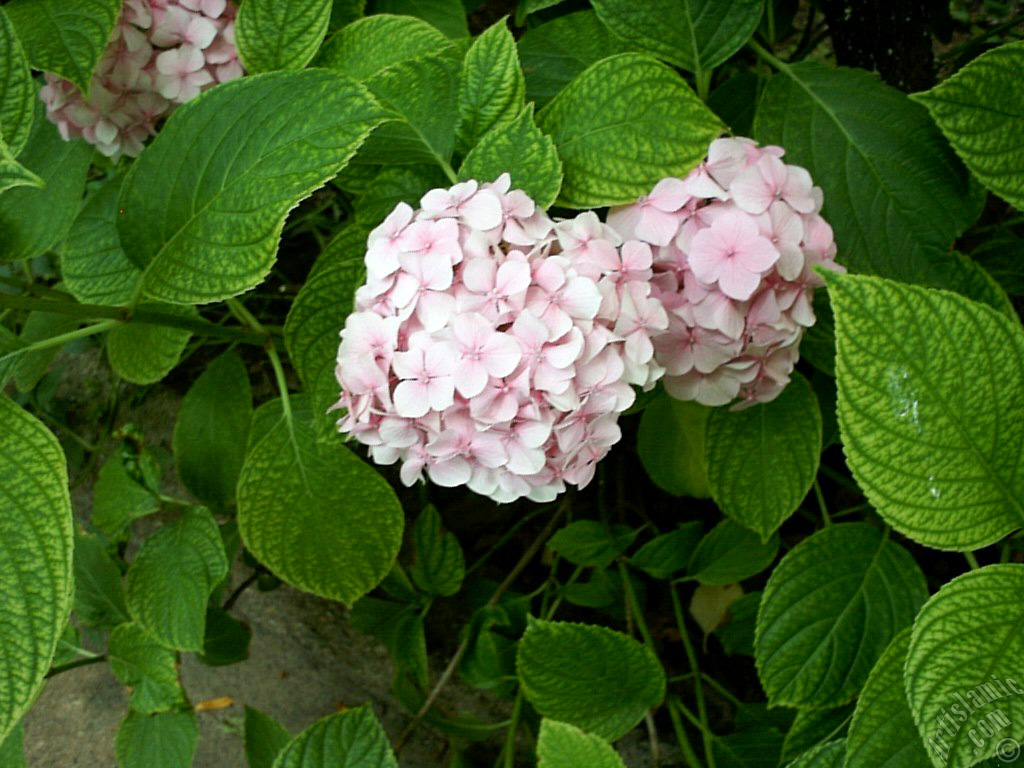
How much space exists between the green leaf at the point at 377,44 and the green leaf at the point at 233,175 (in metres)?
0.13

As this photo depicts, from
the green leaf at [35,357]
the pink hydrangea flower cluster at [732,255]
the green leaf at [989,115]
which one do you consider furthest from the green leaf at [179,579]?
the green leaf at [989,115]

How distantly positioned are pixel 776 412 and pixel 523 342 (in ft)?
1.17

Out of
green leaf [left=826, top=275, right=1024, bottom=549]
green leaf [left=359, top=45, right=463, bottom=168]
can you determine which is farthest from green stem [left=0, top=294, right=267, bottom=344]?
green leaf [left=826, top=275, right=1024, bottom=549]

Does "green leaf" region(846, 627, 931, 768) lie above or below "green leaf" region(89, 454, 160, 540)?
above

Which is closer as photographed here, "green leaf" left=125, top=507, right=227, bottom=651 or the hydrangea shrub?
the hydrangea shrub

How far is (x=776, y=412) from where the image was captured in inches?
35.7

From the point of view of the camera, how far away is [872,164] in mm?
844

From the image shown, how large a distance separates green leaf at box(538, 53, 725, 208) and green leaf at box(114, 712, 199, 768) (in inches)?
28.1

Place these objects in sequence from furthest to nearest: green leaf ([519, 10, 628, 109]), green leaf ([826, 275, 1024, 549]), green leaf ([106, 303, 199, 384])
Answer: green leaf ([106, 303, 199, 384]), green leaf ([519, 10, 628, 109]), green leaf ([826, 275, 1024, 549])

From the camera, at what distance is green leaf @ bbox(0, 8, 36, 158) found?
74 cm

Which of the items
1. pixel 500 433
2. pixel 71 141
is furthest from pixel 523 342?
pixel 71 141

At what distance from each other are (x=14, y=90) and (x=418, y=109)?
33 cm

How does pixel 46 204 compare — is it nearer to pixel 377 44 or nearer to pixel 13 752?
pixel 377 44

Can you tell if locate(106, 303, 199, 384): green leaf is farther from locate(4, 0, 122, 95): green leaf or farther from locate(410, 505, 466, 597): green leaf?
locate(410, 505, 466, 597): green leaf
